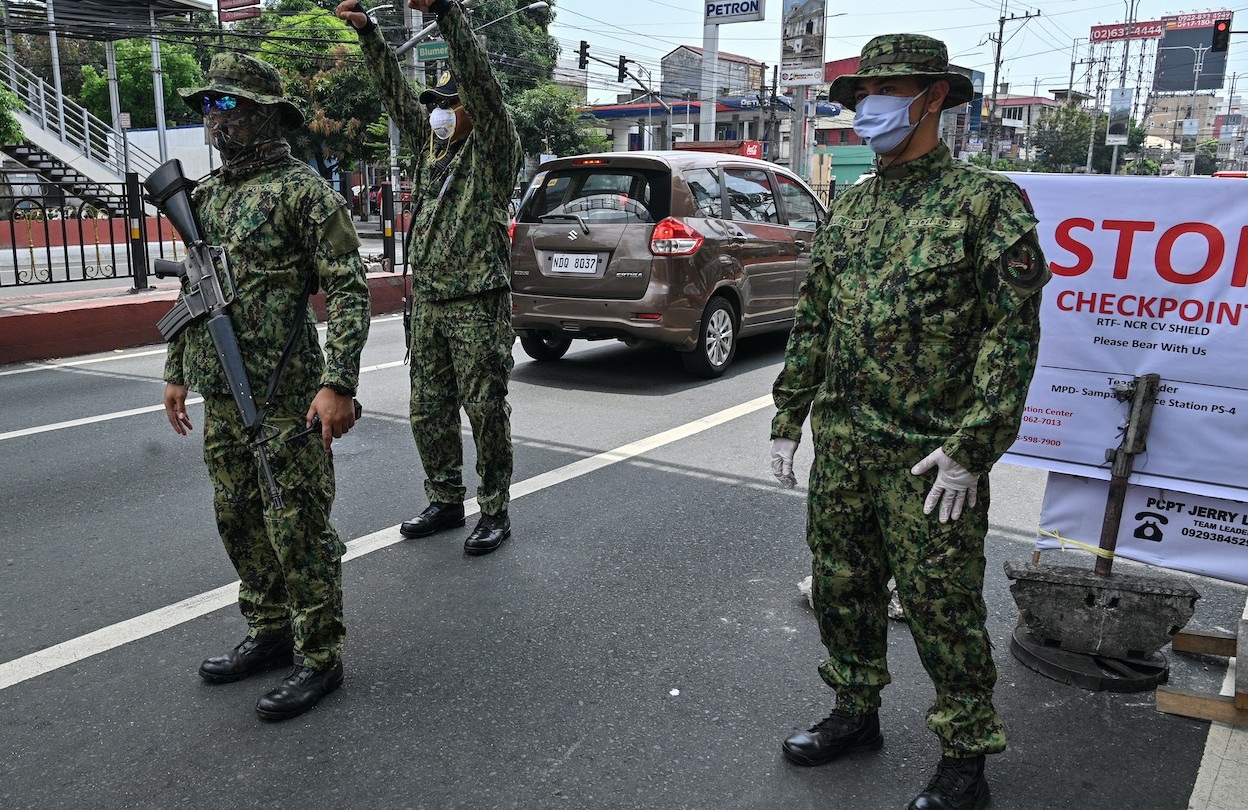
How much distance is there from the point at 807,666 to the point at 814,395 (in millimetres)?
1045

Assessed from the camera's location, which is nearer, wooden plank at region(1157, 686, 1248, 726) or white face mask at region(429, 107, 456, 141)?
wooden plank at region(1157, 686, 1248, 726)

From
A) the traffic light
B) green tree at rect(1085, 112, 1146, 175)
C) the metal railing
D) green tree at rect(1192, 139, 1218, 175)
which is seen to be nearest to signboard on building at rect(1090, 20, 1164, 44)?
green tree at rect(1192, 139, 1218, 175)

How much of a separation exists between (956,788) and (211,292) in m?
2.39

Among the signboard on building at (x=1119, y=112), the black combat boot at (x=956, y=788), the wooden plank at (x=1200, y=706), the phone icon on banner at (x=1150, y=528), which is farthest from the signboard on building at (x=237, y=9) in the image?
the signboard on building at (x=1119, y=112)

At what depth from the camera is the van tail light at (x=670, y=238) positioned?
7.32 m

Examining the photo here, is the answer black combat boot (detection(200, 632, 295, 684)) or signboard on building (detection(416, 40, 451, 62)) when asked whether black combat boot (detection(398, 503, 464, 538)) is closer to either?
black combat boot (detection(200, 632, 295, 684))

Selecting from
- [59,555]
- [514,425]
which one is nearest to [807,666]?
[59,555]

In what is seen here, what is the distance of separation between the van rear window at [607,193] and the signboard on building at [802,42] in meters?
18.7

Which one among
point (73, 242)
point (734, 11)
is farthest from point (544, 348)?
point (734, 11)

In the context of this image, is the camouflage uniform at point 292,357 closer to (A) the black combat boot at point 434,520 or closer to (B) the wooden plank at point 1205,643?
(A) the black combat boot at point 434,520

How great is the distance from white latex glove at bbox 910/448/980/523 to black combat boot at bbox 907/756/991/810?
2.09ft

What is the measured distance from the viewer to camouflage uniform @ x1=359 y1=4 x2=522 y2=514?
4.21m

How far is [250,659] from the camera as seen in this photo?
3150 millimetres

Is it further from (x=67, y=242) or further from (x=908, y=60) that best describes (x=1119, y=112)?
(x=908, y=60)
